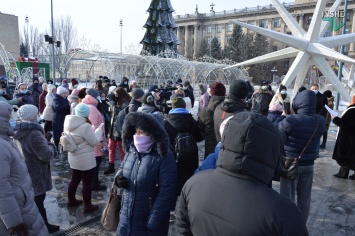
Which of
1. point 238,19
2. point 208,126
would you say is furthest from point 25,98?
point 238,19

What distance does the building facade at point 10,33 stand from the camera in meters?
47.3

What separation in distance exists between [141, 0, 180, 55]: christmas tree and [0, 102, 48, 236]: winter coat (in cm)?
3509

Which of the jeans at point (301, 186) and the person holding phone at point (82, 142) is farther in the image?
the person holding phone at point (82, 142)

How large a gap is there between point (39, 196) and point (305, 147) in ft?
11.4

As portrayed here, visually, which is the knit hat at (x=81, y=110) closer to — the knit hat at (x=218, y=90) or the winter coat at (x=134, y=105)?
the winter coat at (x=134, y=105)

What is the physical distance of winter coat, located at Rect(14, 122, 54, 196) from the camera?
131 inches

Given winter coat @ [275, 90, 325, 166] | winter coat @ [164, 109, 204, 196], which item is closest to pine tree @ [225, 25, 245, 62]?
winter coat @ [275, 90, 325, 166]

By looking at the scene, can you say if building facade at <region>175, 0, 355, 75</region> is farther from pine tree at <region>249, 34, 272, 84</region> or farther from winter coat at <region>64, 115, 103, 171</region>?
winter coat at <region>64, 115, 103, 171</region>

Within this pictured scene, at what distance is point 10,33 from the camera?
48.4 m

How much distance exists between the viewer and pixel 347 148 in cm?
535

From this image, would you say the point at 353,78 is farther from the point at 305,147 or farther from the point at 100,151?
the point at 100,151

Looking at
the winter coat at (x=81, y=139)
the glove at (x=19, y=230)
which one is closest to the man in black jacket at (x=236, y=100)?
the winter coat at (x=81, y=139)

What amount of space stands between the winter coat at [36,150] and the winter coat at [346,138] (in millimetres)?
4917

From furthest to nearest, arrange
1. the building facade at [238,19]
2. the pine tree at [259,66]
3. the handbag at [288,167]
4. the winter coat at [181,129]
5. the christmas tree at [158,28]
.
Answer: the building facade at [238,19]
the pine tree at [259,66]
the christmas tree at [158,28]
the winter coat at [181,129]
the handbag at [288,167]
